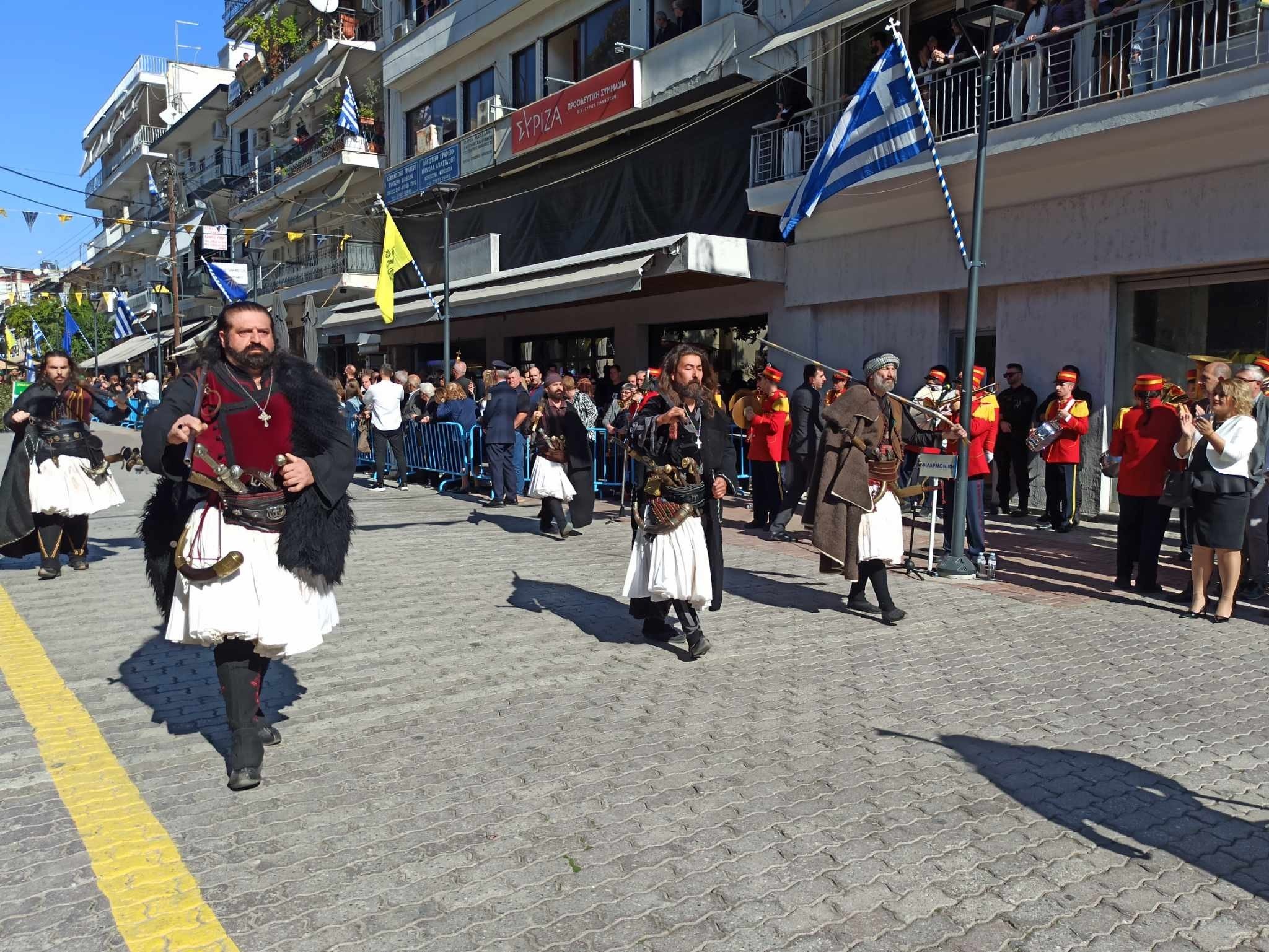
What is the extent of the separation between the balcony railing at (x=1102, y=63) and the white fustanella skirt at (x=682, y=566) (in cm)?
694

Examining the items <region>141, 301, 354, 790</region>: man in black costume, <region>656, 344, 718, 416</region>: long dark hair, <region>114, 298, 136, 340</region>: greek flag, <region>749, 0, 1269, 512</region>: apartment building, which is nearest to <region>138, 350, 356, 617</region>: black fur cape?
<region>141, 301, 354, 790</region>: man in black costume

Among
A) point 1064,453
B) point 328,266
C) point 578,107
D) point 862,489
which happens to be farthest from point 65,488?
point 328,266

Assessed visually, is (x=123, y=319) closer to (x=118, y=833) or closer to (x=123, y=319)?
(x=123, y=319)

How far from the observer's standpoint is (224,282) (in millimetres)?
26281

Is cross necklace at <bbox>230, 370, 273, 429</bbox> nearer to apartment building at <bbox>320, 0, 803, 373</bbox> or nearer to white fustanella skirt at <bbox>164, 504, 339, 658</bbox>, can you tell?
white fustanella skirt at <bbox>164, 504, 339, 658</bbox>

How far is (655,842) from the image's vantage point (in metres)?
3.62

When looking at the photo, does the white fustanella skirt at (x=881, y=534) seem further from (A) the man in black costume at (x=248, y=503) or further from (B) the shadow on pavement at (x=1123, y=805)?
(A) the man in black costume at (x=248, y=503)

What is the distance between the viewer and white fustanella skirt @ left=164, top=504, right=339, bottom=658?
4.01m

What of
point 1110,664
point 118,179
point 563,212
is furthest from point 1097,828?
point 118,179

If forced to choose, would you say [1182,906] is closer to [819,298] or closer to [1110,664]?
[1110,664]

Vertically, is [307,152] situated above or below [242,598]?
above

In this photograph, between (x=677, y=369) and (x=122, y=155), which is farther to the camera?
(x=122, y=155)

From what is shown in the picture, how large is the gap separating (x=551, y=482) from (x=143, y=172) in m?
51.6

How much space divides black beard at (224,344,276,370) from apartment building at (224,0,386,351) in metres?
22.2
